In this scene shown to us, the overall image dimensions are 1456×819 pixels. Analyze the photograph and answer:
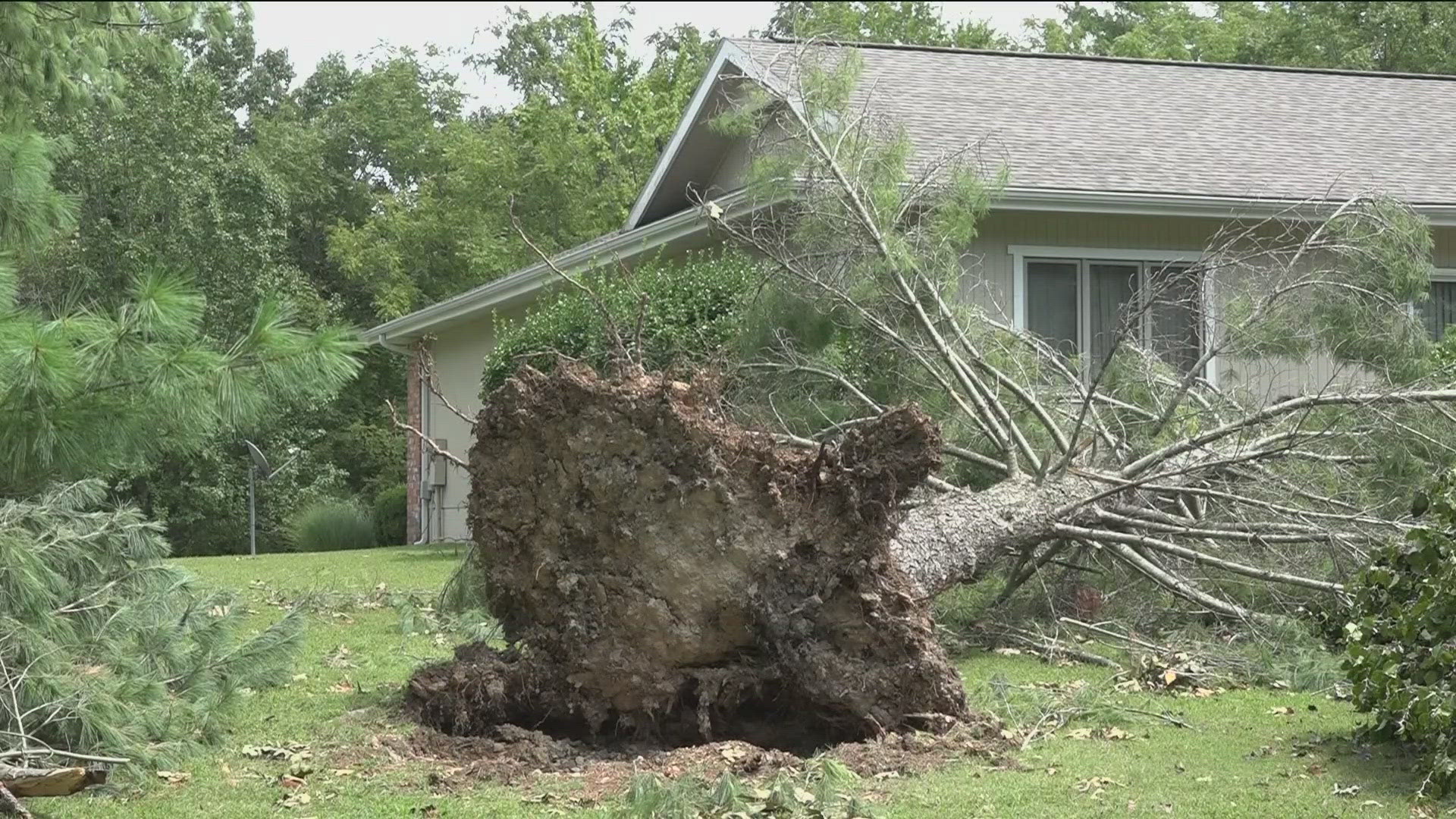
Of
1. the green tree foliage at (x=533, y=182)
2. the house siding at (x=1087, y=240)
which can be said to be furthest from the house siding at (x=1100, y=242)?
the green tree foliage at (x=533, y=182)

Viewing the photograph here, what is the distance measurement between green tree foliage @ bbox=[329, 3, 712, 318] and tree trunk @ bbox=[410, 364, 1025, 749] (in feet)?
60.4

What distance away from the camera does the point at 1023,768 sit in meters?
6.04

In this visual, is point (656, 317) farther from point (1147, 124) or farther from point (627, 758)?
point (627, 758)

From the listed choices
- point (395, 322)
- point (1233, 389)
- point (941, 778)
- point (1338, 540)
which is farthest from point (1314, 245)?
point (395, 322)

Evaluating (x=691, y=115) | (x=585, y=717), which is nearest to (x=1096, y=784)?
(x=585, y=717)

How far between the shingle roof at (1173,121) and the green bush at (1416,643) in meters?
6.96

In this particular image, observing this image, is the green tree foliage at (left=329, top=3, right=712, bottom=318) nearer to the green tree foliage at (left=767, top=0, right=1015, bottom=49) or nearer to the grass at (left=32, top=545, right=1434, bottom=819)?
the green tree foliage at (left=767, top=0, right=1015, bottom=49)

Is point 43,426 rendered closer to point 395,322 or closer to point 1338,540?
point 1338,540

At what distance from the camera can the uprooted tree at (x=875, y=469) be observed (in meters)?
6.69

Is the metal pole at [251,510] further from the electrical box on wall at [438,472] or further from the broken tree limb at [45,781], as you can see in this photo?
the broken tree limb at [45,781]

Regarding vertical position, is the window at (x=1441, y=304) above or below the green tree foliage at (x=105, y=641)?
above

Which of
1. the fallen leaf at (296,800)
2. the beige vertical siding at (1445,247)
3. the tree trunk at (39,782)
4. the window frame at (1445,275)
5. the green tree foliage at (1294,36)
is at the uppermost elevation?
the green tree foliage at (1294,36)

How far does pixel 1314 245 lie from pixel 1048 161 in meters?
4.55

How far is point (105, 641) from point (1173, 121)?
494 inches
